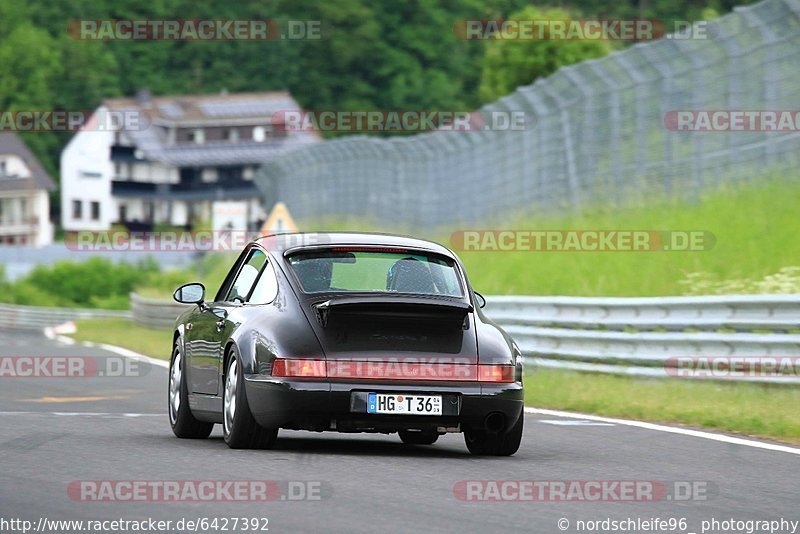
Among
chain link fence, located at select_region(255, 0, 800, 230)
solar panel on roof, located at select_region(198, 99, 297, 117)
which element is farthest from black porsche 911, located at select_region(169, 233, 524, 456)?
solar panel on roof, located at select_region(198, 99, 297, 117)

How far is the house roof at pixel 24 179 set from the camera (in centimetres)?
12812

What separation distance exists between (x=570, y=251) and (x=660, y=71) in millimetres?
4357

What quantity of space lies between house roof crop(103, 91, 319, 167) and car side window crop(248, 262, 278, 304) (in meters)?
118

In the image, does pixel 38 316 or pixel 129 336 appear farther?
pixel 38 316

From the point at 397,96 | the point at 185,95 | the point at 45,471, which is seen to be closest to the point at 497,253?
the point at 45,471

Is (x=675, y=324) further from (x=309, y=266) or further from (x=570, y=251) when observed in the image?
(x=570, y=251)

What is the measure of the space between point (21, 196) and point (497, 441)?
4769 inches

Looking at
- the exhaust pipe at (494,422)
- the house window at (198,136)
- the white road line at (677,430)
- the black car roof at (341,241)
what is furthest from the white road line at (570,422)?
the house window at (198,136)

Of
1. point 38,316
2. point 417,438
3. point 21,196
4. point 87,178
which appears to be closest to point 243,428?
point 417,438

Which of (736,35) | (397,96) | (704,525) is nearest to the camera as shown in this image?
(704,525)

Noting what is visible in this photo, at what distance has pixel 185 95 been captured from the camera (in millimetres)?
140375

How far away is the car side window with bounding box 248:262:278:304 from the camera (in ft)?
37.7

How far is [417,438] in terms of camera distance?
1243cm

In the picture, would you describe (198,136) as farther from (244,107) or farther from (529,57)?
(529,57)
